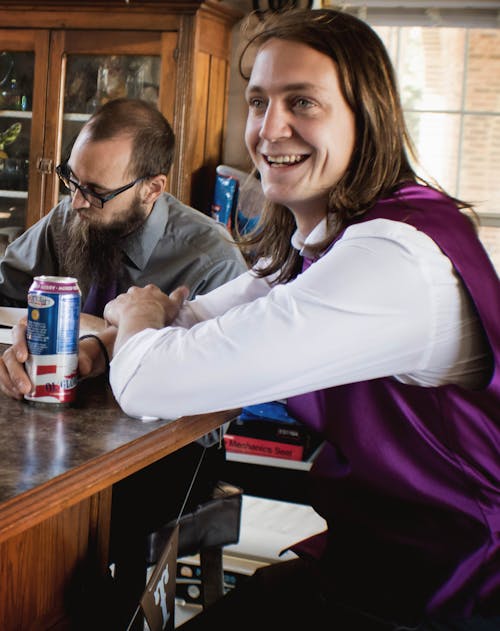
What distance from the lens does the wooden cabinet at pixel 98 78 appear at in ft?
11.6

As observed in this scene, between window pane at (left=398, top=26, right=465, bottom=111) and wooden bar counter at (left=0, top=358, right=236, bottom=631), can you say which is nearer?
wooden bar counter at (left=0, top=358, right=236, bottom=631)

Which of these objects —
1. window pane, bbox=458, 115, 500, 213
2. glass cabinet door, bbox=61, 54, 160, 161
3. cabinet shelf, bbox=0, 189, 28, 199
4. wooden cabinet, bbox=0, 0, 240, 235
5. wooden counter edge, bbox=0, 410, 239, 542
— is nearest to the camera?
wooden counter edge, bbox=0, 410, 239, 542

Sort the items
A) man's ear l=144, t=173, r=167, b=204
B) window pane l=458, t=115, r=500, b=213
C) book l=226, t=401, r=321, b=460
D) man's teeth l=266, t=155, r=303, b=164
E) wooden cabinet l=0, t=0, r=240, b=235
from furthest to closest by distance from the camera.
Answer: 1. window pane l=458, t=115, r=500, b=213
2. wooden cabinet l=0, t=0, r=240, b=235
3. book l=226, t=401, r=321, b=460
4. man's ear l=144, t=173, r=167, b=204
5. man's teeth l=266, t=155, r=303, b=164

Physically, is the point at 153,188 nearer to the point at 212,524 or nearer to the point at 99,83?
the point at 212,524

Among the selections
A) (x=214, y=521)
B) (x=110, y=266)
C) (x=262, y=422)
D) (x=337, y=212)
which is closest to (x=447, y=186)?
(x=262, y=422)

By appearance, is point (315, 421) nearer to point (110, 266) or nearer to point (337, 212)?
point (337, 212)

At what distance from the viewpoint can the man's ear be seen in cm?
237

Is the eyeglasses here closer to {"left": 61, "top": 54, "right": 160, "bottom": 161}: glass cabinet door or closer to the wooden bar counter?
the wooden bar counter

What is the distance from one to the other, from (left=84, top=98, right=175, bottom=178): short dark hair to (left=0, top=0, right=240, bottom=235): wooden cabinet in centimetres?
109

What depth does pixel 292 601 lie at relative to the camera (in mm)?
1267

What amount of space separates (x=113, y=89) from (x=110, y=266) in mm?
1743

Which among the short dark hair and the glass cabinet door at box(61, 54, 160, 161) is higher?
the glass cabinet door at box(61, 54, 160, 161)

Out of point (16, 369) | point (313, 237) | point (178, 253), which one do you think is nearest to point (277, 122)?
point (313, 237)

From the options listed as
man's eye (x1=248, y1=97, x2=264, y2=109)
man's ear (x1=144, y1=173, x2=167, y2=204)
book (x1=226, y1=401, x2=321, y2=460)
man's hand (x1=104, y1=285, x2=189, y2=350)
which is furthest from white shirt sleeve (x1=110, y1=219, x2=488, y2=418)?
book (x1=226, y1=401, x2=321, y2=460)
